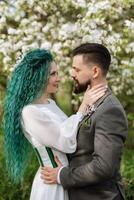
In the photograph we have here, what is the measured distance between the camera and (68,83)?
9094mm

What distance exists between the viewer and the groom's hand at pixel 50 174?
391cm

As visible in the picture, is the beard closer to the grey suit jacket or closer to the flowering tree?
the grey suit jacket

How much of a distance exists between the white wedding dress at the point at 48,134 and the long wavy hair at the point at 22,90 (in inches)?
1.9

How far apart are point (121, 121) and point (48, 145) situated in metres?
0.43

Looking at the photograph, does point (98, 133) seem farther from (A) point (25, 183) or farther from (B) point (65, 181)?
(A) point (25, 183)

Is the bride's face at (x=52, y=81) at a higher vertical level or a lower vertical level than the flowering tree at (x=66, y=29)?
lower

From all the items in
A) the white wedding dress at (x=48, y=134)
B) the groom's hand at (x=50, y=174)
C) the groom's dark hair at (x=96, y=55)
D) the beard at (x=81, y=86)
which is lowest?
the groom's hand at (x=50, y=174)

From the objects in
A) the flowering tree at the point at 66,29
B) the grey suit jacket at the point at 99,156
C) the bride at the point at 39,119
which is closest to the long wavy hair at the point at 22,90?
the bride at the point at 39,119

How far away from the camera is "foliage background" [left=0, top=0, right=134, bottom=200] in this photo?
271 inches

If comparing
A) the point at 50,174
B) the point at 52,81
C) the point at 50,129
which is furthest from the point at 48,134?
the point at 52,81

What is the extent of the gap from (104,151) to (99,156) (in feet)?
0.14

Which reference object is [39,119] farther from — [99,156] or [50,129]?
[99,156]

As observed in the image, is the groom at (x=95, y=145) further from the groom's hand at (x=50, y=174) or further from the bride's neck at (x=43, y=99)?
the bride's neck at (x=43, y=99)

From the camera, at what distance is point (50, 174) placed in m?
3.92
